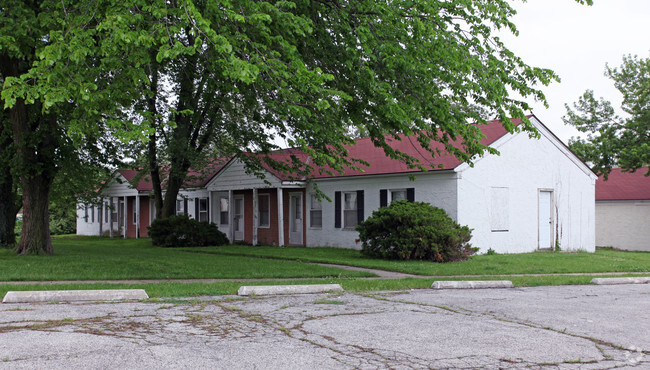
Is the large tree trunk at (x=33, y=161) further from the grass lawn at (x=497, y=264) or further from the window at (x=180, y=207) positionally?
the window at (x=180, y=207)

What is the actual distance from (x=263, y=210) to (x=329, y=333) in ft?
71.8

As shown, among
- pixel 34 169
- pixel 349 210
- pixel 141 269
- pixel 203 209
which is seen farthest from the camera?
pixel 203 209

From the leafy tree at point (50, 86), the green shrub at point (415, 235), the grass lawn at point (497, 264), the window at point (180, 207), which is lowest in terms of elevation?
the grass lawn at point (497, 264)

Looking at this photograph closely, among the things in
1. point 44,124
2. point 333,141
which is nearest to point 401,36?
point 333,141

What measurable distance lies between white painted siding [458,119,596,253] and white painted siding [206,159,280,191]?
8.88 meters

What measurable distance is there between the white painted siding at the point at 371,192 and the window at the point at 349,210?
13.5 inches

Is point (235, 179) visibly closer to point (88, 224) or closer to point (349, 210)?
point (349, 210)

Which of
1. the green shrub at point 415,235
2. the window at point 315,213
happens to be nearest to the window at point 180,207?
the window at point 315,213

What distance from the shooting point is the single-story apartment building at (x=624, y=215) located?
98.1 feet

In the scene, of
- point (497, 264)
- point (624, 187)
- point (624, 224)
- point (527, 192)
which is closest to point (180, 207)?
point (527, 192)

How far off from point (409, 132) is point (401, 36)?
203cm

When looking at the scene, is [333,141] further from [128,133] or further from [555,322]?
[555,322]

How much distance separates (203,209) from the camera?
33.0 meters

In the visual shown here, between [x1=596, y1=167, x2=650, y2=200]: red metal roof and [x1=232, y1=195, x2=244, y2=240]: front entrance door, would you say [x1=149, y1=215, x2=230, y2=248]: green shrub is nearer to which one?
[x1=232, y1=195, x2=244, y2=240]: front entrance door
